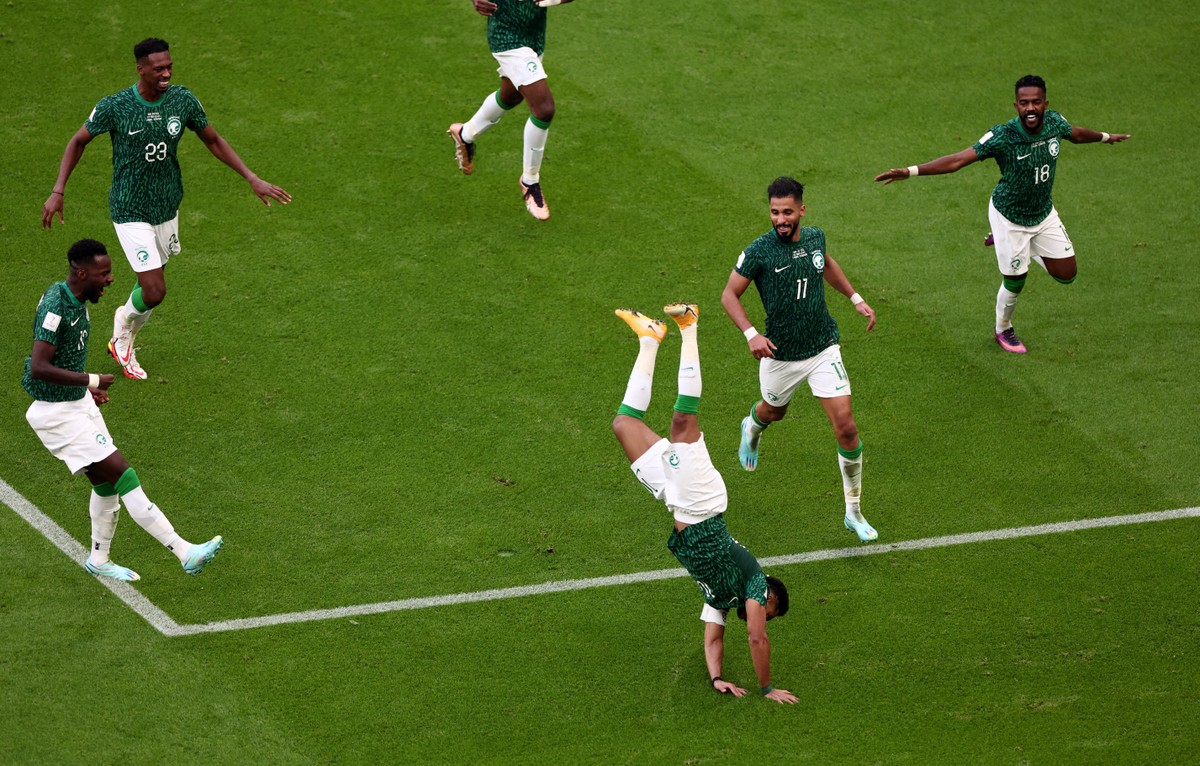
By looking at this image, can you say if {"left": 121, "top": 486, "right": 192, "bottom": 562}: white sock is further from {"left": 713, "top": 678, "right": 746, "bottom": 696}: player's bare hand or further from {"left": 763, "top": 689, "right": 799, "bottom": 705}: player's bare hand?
{"left": 763, "top": 689, "right": 799, "bottom": 705}: player's bare hand

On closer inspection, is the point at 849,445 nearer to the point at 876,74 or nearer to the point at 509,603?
the point at 509,603

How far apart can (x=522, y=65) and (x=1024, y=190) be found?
192 inches

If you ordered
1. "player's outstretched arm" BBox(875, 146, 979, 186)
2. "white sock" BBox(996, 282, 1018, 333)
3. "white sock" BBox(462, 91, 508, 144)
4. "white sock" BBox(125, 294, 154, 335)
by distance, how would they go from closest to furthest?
"white sock" BBox(125, 294, 154, 335), "player's outstretched arm" BBox(875, 146, 979, 186), "white sock" BBox(996, 282, 1018, 333), "white sock" BBox(462, 91, 508, 144)

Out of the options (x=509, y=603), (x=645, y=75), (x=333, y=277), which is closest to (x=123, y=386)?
(x=333, y=277)

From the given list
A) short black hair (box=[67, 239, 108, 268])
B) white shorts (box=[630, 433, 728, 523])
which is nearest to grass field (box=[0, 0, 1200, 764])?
white shorts (box=[630, 433, 728, 523])

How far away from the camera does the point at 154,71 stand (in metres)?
10.1

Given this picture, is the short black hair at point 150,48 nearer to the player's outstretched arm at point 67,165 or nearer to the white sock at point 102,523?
the player's outstretched arm at point 67,165

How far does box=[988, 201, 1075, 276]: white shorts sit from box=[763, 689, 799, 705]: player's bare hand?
5.27m

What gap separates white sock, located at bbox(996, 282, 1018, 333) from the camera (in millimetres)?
11945

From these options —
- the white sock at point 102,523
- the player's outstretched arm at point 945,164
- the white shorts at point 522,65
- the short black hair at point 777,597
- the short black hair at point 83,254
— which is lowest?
the short black hair at point 777,597

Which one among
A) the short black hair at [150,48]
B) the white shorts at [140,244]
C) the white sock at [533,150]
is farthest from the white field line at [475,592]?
the white sock at [533,150]

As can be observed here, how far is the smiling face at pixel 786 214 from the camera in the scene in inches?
358

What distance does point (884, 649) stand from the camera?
8727mm

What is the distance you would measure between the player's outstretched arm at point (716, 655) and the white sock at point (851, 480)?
1.84m
